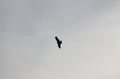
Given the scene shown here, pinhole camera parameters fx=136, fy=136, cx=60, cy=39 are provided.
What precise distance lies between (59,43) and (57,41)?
5.19 ft

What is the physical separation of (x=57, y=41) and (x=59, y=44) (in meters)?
2.00

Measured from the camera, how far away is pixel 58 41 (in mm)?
67250

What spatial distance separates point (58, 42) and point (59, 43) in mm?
737

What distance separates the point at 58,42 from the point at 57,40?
1.34 m

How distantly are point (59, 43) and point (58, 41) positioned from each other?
120cm

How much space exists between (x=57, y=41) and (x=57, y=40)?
55 cm

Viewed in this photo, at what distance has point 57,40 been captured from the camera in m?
67.8

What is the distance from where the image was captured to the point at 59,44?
6656cm

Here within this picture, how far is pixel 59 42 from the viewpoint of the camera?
66.8m

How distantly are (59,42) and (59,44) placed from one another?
1006mm

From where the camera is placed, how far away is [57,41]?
67500 millimetres

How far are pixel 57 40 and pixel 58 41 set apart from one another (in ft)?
2.83
